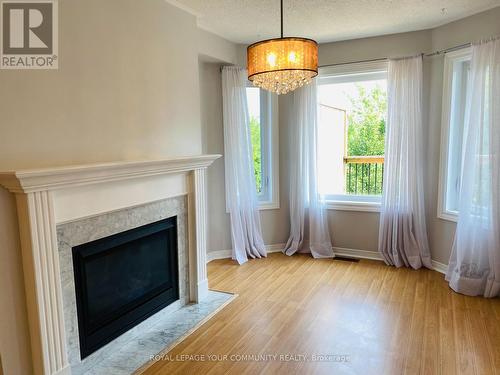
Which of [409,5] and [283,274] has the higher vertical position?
[409,5]

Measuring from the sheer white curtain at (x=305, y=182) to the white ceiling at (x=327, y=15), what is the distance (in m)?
0.79

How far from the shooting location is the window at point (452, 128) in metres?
3.60

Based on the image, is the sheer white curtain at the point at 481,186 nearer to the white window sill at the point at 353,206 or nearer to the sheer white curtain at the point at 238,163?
the white window sill at the point at 353,206

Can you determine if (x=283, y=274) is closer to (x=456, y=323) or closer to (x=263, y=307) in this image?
(x=263, y=307)

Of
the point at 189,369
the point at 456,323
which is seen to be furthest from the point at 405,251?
the point at 189,369

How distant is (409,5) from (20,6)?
9.80 feet

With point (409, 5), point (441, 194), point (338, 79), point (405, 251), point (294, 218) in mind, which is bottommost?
point (405, 251)

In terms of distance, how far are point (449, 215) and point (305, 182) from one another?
162cm

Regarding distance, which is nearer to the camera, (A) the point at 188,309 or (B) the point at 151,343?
(B) the point at 151,343

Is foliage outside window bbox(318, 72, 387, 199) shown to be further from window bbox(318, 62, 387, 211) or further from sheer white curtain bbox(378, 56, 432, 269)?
sheer white curtain bbox(378, 56, 432, 269)

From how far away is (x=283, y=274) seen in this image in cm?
392

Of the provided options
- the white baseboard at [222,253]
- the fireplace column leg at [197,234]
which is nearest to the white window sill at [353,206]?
the white baseboard at [222,253]

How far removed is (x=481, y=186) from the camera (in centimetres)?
326

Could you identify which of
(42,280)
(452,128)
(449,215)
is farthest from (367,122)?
(42,280)
